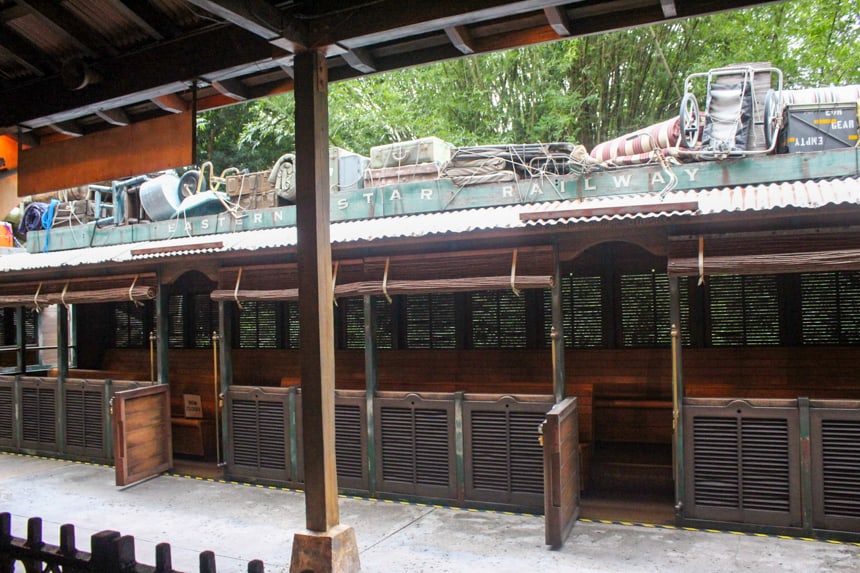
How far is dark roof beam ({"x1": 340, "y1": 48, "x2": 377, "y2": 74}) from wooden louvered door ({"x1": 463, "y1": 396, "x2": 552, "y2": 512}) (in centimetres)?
378

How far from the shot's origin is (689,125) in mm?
9461

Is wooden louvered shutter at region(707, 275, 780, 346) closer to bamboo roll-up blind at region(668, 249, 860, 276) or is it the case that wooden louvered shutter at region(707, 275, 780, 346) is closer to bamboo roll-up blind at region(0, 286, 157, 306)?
bamboo roll-up blind at region(668, 249, 860, 276)

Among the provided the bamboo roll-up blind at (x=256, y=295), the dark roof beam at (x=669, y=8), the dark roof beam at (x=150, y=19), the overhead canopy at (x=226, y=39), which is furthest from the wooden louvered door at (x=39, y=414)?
the dark roof beam at (x=669, y=8)

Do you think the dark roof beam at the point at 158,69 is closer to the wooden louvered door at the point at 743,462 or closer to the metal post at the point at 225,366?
the metal post at the point at 225,366

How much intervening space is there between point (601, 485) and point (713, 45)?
17.3 m

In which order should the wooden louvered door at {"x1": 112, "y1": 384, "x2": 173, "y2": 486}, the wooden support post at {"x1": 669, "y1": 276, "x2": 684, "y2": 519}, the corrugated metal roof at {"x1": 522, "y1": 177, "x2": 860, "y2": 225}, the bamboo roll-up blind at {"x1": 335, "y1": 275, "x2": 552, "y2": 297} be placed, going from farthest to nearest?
the wooden louvered door at {"x1": 112, "y1": 384, "x2": 173, "y2": 486}
the bamboo roll-up blind at {"x1": 335, "y1": 275, "x2": 552, "y2": 297}
the wooden support post at {"x1": 669, "y1": 276, "x2": 684, "y2": 519}
the corrugated metal roof at {"x1": 522, "y1": 177, "x2": 860, "y2": 225}

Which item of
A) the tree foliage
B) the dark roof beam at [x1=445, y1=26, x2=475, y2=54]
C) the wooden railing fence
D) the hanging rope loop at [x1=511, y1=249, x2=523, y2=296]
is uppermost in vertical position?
the tree foliage

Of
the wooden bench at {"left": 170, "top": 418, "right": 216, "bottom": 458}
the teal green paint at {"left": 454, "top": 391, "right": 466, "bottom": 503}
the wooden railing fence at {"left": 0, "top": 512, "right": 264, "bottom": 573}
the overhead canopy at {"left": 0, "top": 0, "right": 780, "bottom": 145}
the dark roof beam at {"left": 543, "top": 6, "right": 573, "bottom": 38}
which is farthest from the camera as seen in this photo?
the wooden bench at {"left": 170, "top": 418, "right": 216, "bottom": 458}

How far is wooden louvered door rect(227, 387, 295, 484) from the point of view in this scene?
850cm

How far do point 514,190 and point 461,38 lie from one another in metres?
5.29

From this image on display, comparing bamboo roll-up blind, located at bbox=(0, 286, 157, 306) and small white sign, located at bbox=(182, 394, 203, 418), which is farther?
small white sign, located at bbox=(182, 394, 203, 418)

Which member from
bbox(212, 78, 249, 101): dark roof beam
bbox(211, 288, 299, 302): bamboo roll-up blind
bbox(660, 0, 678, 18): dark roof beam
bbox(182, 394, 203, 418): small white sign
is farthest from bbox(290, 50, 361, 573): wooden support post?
bbox(182, 394, 203, 418): small white sign

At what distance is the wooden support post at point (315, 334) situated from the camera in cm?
504

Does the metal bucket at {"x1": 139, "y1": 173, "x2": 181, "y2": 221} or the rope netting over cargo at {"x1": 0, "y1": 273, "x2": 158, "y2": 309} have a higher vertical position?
the metal bucket at {"x1": 139, "y1": 173, "x2": 181, "y2": 221}
